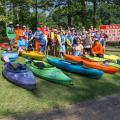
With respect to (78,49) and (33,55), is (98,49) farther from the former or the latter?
(33,55)

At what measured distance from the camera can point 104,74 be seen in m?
14.6

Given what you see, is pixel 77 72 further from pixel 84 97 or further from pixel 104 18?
pixel 104 18

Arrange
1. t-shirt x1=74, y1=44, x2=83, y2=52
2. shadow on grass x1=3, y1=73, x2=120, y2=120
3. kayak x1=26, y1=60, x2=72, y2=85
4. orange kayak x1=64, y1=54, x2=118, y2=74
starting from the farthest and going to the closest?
1. t-shirt x1=74, y1=44, x2=83, y2=52
2. orange kayak x1=64, y1=54, x2=118, y2=74
3. kayak x1=26, y1=60, x2=72, y2=85
4. shadow on grass x1=3, y1=73, x2=120, y2=120

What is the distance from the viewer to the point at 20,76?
A: 1177 centimetres

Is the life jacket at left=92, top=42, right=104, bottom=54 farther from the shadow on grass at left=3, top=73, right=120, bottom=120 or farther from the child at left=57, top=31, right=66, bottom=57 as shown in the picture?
the shadow on grass at left=3, top=73, right=120, bottom=120

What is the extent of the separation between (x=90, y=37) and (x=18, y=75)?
7627 mm

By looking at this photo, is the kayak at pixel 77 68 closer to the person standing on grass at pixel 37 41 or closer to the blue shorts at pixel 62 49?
the blue shorts at pixel 62 49

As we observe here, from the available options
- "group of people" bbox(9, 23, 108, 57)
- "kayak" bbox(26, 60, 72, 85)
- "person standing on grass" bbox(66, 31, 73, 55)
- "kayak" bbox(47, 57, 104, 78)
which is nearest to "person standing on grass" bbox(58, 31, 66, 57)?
"group of people" bbox(9, 23, 108, 57)

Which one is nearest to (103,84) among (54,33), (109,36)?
(54,33)

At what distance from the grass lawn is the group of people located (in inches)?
176

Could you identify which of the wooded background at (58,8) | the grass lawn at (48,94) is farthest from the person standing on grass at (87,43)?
the wooded background at (58,8)

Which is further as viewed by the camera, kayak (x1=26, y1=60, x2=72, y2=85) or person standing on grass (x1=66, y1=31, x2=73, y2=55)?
person standing on grass (x1=66, y1=31, x2=73, y2=55)

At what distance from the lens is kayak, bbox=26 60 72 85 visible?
40.2 feet

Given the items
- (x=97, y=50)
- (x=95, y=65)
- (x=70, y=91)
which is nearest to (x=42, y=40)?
(x=97, y=50)
